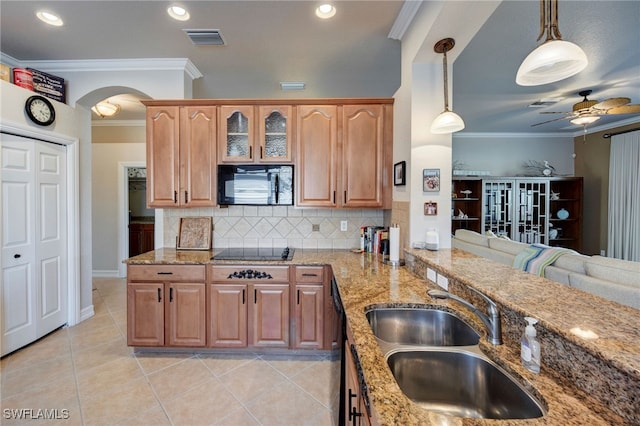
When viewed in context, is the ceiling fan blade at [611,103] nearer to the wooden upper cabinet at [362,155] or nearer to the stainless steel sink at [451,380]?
the wooden upper cabinet at [362,155]

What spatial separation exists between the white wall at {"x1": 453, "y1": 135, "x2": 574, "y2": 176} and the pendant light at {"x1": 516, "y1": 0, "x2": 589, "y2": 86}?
514 centimetres

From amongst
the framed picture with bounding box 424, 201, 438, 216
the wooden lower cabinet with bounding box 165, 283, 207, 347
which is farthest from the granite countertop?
the wooden lower cabinet with bounding box 165, 283, 207, 347

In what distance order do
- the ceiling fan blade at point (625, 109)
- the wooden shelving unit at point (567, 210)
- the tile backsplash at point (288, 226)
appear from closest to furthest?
the tile backsplash at point (288, 226)
the ceiling fan blade at point (625, 109)
the wooden shelving unit at point (567, 210)

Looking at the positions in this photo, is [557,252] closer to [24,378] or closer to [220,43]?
[220,43]

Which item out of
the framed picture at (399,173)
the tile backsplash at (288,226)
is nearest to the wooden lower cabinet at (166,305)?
the tile backsplash at (288,226)

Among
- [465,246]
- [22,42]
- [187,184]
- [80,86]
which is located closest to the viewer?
[22,42]

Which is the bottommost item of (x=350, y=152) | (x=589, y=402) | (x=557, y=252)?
(x=589, y=402)

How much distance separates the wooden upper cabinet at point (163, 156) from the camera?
282cm

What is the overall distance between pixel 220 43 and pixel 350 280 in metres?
2.48

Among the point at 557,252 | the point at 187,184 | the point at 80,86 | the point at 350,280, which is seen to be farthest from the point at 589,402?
the point at 80,86

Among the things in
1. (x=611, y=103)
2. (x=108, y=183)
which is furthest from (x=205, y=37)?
(x=611, y=103)

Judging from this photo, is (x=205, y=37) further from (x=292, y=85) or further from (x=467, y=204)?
(x=467, y=204)

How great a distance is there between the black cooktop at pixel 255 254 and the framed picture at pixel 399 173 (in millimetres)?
1245

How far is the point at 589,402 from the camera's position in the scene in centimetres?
77
